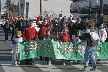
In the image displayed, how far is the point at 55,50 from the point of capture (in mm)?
13289

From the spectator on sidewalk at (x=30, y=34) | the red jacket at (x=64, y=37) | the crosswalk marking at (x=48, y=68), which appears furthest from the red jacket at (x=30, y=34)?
the crosswalk marking at (x=48, y=68)

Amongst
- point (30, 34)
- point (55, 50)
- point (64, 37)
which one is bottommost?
point (55, 50)

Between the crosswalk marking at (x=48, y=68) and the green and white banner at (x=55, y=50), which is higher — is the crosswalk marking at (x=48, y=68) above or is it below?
below

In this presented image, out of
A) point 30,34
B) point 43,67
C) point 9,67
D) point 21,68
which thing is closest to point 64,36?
point 30,34

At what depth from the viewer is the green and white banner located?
1319 cm

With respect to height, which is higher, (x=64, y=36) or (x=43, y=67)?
(x=64, y=36)

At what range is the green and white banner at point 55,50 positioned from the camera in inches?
519

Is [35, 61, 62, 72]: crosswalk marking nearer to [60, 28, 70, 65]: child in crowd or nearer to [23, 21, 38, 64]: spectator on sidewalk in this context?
[23, 21, 38, 64]: spectator on sidewalk

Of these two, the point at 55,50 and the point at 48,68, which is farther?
the point at 55,50

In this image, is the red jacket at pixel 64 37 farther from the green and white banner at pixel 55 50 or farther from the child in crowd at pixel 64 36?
the green and white banner at pixel 55 50

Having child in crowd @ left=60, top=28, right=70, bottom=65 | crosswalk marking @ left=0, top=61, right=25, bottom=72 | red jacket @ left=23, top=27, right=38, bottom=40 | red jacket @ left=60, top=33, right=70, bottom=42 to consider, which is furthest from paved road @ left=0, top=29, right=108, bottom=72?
red jacket @ left=23, top=27, right=38, bottom=40

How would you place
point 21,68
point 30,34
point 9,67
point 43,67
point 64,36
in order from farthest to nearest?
point 64,36 → point 30,34 → point 43,67 → point 9,67 → point 21,68

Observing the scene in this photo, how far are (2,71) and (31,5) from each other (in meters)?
50.8

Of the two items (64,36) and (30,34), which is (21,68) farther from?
(64,36)
